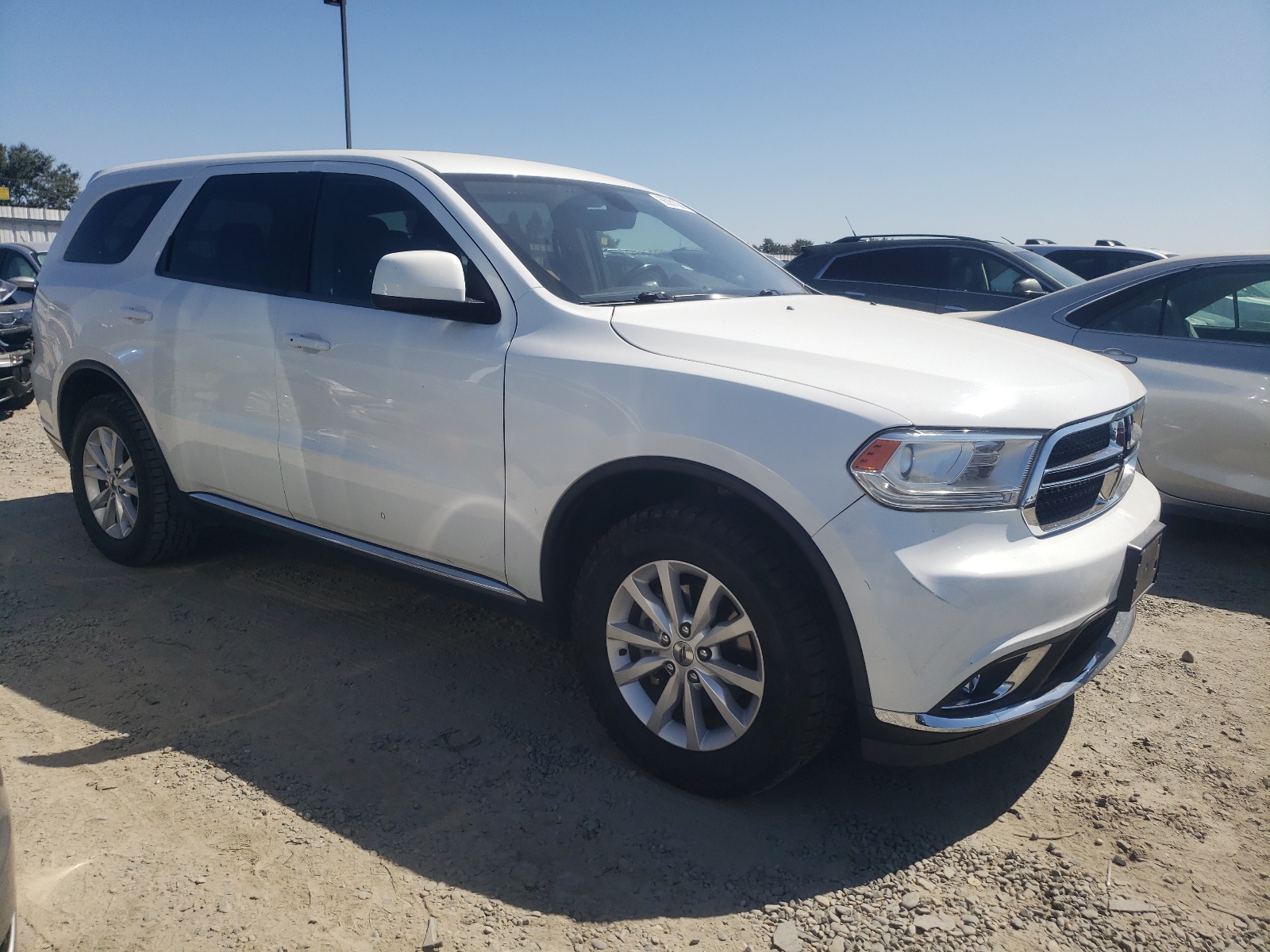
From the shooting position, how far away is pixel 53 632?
12.7 ft

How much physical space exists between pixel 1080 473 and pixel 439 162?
2.48 metres

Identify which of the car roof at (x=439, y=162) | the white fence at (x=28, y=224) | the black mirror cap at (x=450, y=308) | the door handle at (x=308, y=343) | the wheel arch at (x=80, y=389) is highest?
the white fence at (x=28, y=224)

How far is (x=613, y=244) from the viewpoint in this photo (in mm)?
3584

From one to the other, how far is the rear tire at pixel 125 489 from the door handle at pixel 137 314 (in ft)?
1.31

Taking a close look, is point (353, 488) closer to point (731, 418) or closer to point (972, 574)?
point (731, 418)

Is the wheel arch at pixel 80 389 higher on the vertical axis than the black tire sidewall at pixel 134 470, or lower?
higher

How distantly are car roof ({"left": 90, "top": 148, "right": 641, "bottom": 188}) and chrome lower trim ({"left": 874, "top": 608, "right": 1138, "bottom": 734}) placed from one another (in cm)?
243

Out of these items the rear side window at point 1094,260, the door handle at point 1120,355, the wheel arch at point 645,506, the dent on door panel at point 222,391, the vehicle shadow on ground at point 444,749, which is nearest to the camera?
the wheel arch at point 645,506

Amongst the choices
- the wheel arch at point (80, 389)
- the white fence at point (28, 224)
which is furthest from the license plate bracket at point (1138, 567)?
the white fence at point (28, 224)

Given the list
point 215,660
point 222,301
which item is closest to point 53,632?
point 215,660

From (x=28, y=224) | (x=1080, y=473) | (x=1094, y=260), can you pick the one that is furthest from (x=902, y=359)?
(x=28, y=224)

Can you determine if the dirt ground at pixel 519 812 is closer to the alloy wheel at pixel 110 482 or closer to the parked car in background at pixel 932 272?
the alloy wheel at pixel 110 482

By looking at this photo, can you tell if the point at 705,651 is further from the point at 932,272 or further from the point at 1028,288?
the point at 932,272

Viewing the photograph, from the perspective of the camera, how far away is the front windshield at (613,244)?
10.6 ft
